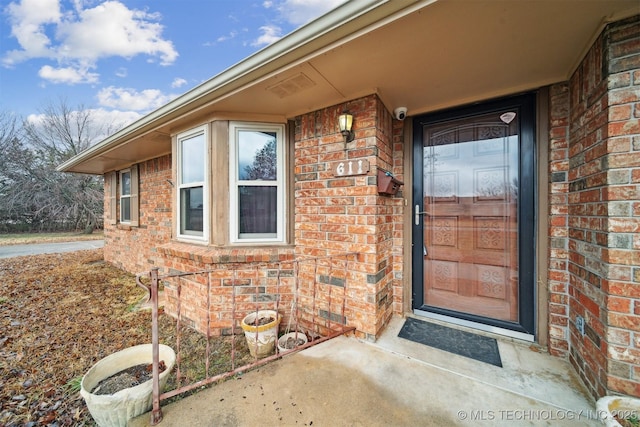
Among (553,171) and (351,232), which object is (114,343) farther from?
(553,171)

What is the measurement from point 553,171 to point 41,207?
19.7 m

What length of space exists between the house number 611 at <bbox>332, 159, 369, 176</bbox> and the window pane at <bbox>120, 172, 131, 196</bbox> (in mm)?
5407

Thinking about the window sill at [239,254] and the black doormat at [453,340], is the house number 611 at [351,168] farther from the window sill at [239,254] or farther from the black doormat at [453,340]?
the black doormat at [453,340]

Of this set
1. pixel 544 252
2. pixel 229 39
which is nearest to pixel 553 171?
pixel 544 252

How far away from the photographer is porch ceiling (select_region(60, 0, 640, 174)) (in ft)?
4.09

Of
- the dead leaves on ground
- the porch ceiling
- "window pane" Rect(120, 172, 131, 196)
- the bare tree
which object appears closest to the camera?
the porch ceiling

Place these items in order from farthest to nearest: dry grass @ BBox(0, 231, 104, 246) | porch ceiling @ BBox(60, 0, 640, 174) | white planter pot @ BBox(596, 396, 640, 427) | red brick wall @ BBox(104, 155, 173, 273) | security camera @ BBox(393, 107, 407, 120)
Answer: dry grass @ BBox(0, 231, 104, 246), red brick wall @ BBox(104, 155, 173, 273), security camera @ BBox(393, 107, 407, 120), porch ceiling @ BBox(60, 0, 640, 174), white planter pot @ BBox(596, 396, 640, 427)

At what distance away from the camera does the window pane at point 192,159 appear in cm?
289

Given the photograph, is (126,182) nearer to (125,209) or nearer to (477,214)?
(125,209)

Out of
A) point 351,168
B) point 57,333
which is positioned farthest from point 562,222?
point 57,333

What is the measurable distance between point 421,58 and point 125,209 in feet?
21.7

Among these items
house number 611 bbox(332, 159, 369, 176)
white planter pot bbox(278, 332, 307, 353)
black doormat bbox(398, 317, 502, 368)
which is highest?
house number 611 bbox(332, 159, 369, 176)

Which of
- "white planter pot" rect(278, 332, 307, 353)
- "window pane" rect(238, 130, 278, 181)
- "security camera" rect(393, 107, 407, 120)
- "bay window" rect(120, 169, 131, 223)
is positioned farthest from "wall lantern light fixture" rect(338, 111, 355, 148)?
"bay window" rect(120, 169, 131, 223)

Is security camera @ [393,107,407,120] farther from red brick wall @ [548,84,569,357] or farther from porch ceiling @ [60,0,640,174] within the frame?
red brick wall @ [548,84,569,357]
